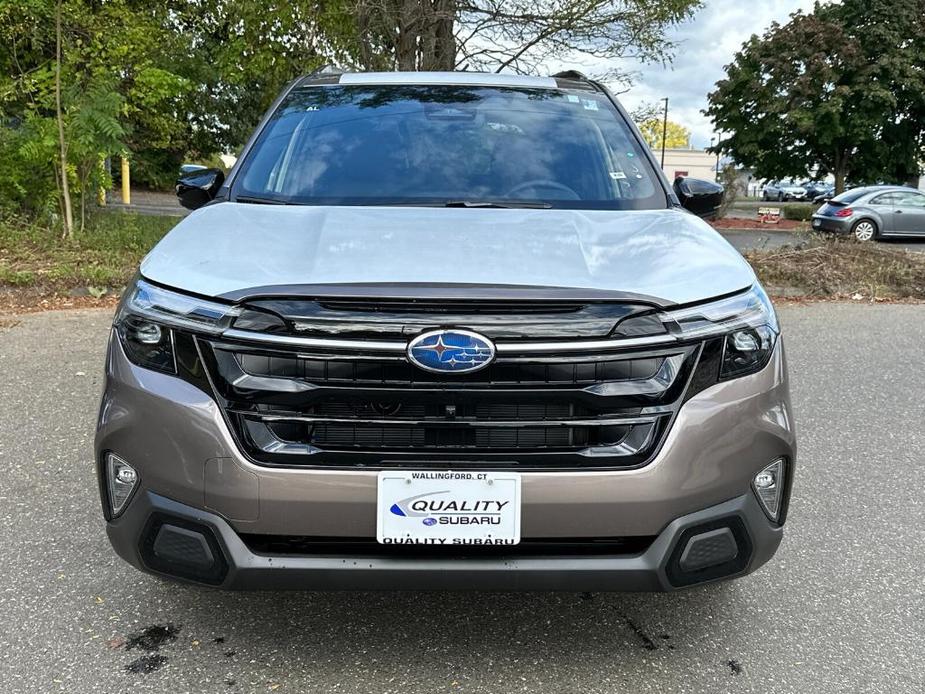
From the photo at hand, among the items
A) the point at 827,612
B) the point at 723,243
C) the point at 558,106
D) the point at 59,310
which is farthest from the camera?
the point at 59,310

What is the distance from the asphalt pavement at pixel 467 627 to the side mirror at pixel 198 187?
1.31 metres

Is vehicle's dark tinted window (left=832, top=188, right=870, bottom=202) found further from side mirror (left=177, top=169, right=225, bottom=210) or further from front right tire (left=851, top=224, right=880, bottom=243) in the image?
side mirror (left=177, top=169, right=225, bottom=210)

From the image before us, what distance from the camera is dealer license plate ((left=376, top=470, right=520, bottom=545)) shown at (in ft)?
6.32

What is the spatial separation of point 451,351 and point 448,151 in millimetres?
1471

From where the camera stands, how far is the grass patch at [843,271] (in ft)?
30.9

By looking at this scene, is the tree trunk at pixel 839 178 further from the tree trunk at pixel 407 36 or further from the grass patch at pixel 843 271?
the tree trunk at pixel 407 36

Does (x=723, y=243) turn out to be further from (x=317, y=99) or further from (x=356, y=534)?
(x=317, y=99)

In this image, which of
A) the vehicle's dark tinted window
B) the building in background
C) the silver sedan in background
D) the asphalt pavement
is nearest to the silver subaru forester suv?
the asphalt pavement

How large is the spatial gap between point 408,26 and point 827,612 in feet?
33.5

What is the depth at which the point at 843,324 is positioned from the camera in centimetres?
779

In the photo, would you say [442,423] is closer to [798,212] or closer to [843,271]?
[843,271]

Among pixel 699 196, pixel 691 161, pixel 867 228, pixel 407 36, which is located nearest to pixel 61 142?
pixel 407 36

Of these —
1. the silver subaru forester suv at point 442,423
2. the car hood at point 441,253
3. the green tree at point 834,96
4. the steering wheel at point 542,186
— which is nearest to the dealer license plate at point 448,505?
the silver subaru forester suv at point 442,423

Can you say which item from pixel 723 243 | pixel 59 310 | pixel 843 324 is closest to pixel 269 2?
pixel 59 310
